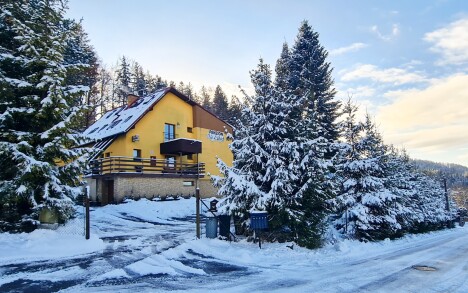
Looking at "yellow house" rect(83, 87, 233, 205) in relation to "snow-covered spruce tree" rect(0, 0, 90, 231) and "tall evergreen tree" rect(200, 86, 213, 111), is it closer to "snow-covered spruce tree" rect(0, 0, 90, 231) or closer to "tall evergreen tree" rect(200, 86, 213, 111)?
"snow-covered spruce tree" rect(0, 0, 90, 231)

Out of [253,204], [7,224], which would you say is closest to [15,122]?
[7,224]

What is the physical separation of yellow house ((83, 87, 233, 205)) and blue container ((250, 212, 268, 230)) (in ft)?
52.7

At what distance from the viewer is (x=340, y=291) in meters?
6.63

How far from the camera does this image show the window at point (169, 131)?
103ft

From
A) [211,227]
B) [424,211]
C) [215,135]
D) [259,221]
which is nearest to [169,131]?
[215,135]

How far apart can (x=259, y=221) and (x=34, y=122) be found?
356 inches

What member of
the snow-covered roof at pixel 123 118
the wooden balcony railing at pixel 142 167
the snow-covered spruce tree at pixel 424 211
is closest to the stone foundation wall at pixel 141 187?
the wooden balcony railing at pixel 142 167

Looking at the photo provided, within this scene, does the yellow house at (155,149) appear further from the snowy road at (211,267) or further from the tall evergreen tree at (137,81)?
the tall evergreen tree at (137,81)

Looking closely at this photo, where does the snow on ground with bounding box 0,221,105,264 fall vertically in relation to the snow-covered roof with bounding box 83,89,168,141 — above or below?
below

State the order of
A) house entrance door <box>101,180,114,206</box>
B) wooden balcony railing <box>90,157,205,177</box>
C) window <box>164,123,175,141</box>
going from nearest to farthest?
wooden balcony railing <box>90,157,205,177</box> < house entrance door <box>101,180,114,206</box> < window <box>164,123,175,141</box>

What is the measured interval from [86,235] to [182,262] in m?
4.40

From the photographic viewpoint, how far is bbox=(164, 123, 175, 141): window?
3142cm

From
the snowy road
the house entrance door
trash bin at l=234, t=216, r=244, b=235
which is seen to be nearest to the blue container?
the snowy road

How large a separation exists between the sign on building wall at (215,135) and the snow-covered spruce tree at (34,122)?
2276 cm
